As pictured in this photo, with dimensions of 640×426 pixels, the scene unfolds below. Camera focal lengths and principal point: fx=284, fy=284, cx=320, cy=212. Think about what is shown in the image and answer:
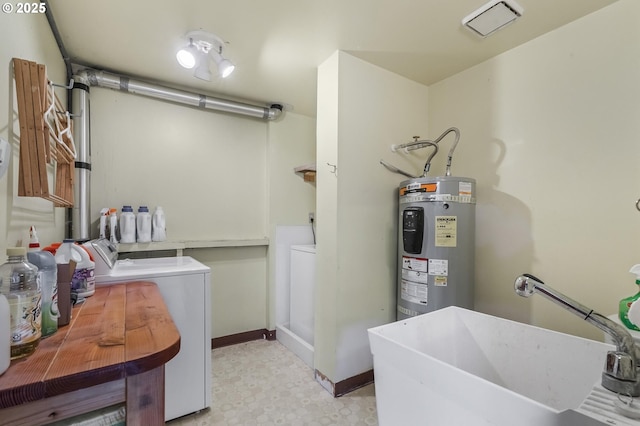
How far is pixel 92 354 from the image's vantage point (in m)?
0.77

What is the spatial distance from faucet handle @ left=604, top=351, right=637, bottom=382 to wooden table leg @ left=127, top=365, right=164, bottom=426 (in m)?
1.17

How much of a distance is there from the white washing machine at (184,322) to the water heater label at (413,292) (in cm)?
129

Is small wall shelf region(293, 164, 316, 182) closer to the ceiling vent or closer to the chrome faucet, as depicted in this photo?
the ceiling vent

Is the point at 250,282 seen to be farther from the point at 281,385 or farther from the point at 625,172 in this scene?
the point at 625,172

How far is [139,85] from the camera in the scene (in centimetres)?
224

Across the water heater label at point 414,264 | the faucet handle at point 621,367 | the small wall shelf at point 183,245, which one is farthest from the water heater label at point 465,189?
the small wall shelf at point 183,245

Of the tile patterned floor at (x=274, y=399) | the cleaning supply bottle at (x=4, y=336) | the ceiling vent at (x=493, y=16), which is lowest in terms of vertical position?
the tile patterned floor at (x=274, y=399)

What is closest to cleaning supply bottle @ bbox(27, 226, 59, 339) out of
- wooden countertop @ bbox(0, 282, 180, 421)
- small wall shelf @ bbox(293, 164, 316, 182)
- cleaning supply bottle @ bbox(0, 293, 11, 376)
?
wooden countertop @ bbox(0, 282, 180, 421)

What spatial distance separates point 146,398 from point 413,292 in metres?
1.56

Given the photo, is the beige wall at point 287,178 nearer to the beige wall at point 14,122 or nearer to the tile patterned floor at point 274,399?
the tile patterned floor at point 274,399

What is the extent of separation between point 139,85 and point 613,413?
2979mm

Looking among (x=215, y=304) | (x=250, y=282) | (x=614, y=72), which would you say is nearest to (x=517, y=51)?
(x=614, y=72)

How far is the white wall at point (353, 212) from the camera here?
6.50ft

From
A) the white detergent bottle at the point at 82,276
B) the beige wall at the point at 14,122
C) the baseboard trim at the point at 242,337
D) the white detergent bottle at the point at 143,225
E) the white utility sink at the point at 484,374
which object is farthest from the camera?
the baseboard trim at the point at 242,337
